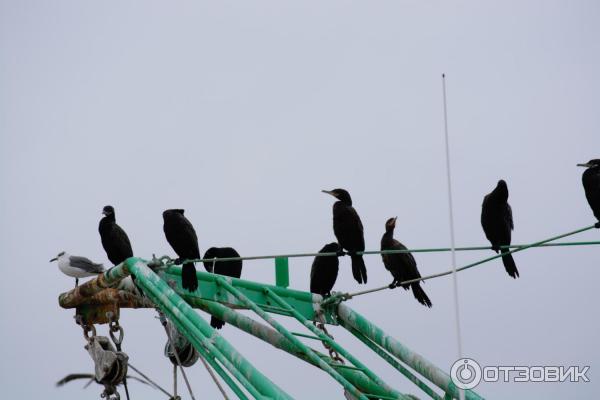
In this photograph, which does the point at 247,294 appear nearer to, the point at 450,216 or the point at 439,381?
the point at 439,381

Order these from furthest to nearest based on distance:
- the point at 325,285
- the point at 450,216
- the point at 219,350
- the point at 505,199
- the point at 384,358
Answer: the point at 325,285, the point at 505,199, the point at 384,358, the point at 219,350, the point at 450,216

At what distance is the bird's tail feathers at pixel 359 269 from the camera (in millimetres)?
12508

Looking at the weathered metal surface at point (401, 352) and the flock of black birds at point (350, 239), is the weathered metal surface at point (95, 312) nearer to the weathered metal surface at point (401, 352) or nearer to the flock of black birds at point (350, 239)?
the flock of black birds at point (350, 239)

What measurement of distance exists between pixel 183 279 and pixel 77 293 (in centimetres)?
120

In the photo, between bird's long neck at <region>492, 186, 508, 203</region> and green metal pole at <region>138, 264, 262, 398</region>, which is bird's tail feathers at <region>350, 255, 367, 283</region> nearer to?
bird's long neck at <region>492, 186, 508, 203</region>

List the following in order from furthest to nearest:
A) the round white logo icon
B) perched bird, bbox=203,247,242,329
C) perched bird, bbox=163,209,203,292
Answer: perched bird, bbox=203,247,242,329 → perched bird, bbox=163,209,203,292 → the round white logo icon

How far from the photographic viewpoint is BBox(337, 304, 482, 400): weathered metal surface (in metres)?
10.7

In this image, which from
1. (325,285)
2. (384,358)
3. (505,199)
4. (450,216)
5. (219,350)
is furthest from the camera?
(325,285)

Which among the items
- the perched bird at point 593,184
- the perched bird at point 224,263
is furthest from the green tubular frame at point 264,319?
the perched bird at point 224,263

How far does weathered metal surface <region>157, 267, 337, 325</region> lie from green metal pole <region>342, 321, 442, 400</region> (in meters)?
0.28

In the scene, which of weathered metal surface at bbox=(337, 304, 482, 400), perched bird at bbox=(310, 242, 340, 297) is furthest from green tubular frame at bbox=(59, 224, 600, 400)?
perched bird at bbox=(310, 242, 340, 297)

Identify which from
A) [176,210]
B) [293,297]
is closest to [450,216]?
[293,297]

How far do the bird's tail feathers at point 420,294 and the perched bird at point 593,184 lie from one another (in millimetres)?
1944

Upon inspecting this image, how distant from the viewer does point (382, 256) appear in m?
13.0
